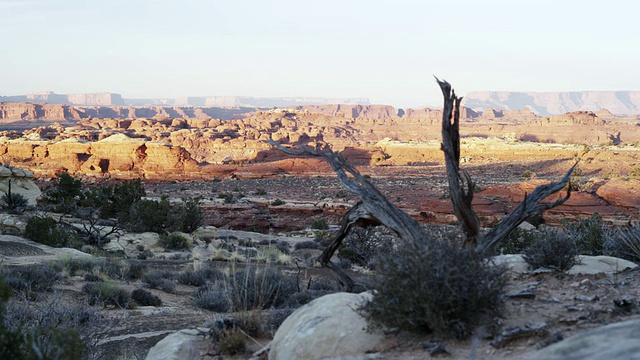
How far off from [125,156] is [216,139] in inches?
1017

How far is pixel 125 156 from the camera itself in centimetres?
6844

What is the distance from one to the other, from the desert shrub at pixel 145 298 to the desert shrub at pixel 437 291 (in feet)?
22.4

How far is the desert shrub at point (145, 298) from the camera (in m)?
10.6

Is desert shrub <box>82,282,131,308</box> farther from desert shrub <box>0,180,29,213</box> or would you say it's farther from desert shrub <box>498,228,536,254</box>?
desert shrub <box>0,180,29,213</box>

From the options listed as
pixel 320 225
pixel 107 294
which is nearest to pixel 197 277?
pixel 107 294

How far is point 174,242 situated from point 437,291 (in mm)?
17207

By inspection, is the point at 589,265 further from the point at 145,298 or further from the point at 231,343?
the point at 145,298

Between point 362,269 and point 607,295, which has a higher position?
point 607,295

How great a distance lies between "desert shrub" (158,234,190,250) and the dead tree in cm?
1427

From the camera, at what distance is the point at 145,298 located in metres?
10.7

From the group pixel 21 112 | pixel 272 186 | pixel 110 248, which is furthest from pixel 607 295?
pixel 21 112

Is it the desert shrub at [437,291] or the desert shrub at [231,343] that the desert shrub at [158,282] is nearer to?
the desert shrub at [231,343]

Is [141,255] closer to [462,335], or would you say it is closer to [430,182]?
[462,335]

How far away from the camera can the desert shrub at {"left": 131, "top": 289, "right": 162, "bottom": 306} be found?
1065 centimetres
